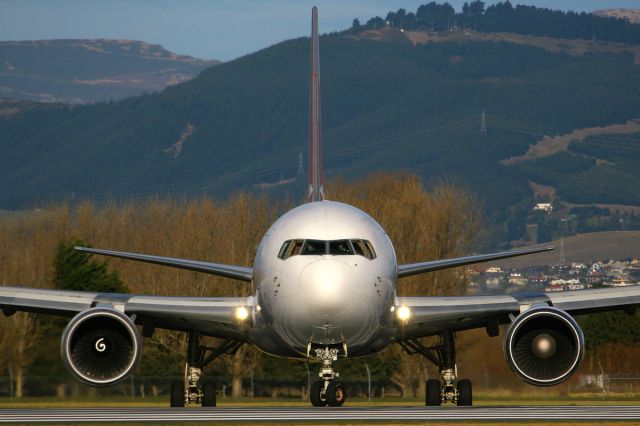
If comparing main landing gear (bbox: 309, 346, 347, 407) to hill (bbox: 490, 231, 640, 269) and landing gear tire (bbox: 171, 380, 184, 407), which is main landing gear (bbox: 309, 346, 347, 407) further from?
hill (bbox: 490, 231, 640, 269)

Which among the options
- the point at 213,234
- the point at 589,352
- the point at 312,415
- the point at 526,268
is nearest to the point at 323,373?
the point at 312,415

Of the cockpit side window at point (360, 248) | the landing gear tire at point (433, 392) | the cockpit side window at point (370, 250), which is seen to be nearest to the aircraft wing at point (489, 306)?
the landing gear tire at point (433, 392)

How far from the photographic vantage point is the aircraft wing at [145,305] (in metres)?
27.3

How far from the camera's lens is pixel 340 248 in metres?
24.5

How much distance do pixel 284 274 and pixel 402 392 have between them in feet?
133

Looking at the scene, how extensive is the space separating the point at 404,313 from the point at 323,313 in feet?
11.2

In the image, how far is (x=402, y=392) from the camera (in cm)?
6406

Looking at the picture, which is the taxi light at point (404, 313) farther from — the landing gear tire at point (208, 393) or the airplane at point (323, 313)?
the landing gear tire at point (208, 393)

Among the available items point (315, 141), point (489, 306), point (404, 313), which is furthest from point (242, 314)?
point (315, 141)

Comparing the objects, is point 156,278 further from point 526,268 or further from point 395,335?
point 526,268

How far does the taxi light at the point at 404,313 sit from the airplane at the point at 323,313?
0.06 ft

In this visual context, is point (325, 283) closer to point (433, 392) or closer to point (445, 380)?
point (445, 380)

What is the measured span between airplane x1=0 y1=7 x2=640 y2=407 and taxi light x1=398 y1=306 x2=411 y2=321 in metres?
0.02

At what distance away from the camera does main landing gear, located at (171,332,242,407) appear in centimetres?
2919
